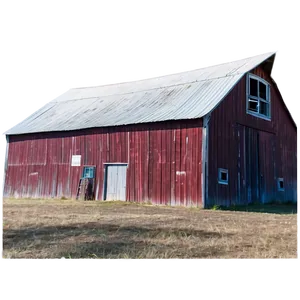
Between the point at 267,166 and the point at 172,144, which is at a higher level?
the point at 172,144

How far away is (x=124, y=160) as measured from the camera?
Result: 1947cm

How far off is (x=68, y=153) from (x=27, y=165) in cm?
330

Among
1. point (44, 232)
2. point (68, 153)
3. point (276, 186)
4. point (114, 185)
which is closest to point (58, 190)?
point (68, 153)

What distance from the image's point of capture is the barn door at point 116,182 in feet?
63.5

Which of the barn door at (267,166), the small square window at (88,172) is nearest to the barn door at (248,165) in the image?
the barn door at (267,166)

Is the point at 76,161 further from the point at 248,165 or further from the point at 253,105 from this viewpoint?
the point at 253,105

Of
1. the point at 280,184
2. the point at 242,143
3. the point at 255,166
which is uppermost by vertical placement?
the point at 242,143

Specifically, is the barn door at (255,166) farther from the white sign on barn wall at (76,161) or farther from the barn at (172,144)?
the white sign on barn wall at (76,161)

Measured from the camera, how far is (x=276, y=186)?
71.8ft

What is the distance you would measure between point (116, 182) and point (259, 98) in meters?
8.64

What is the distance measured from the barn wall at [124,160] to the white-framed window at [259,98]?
5153mm

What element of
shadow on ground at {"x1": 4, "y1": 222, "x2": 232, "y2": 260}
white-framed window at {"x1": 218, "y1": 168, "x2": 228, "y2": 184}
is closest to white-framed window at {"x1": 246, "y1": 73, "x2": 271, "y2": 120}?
white-framed window at {"x1": 218, "y1": 168, "x2": 228, "y2": 184}

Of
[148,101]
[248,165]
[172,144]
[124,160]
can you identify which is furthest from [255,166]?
[124,160]

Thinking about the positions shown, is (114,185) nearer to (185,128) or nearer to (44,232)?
(185,128)
